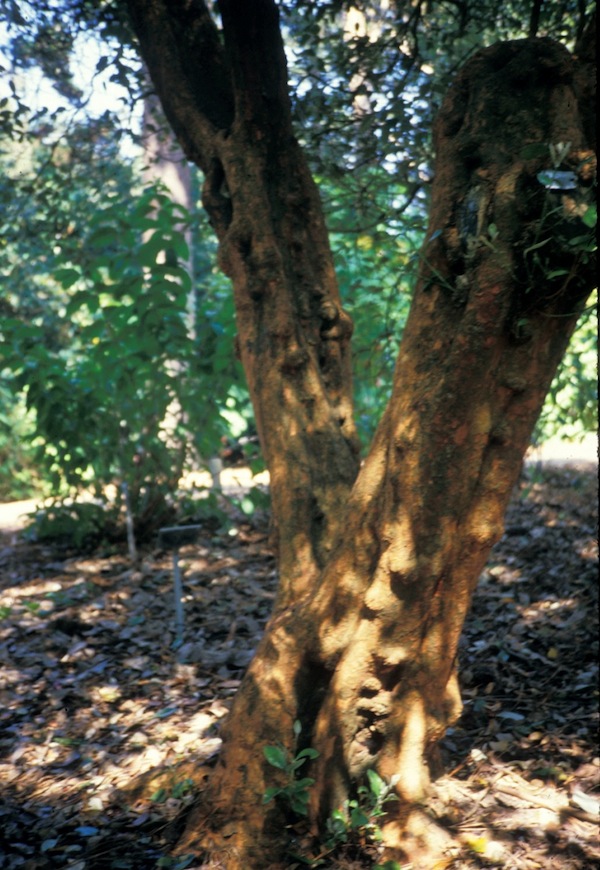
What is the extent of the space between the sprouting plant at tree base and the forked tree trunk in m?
0.05

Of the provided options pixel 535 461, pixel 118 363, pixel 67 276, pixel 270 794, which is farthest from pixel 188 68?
pixel 535 461

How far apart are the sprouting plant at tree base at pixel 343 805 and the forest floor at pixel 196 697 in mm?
77

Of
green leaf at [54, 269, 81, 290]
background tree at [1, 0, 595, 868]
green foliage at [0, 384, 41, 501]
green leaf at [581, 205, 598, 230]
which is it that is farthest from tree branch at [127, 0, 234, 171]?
green foliage at [0, 384, 41, 501]

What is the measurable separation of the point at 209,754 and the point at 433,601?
1443mm

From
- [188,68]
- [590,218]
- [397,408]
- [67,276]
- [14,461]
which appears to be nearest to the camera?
[590,218]

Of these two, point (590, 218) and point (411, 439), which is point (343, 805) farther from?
point (590, 218)

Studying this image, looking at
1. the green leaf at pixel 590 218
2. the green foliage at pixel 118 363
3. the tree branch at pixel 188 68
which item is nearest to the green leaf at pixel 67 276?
the green foliage at pixel 118 363

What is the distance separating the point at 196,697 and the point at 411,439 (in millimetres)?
2449

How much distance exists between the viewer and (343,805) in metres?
2.99

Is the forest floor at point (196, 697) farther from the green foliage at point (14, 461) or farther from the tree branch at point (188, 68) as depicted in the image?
the green foliage at point (14, 461)

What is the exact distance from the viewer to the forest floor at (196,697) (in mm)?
3133

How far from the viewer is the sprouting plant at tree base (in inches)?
115

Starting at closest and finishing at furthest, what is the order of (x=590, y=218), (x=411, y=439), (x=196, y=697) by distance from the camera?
(x=590, y=218)
(x=411, y=439)
(x=196, y=697)

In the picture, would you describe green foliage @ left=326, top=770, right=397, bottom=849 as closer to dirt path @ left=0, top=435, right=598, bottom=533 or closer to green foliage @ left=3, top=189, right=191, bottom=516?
green foliage @ left=3, top=189, right=191, bottom=516
